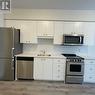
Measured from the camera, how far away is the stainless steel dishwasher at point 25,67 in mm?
6324

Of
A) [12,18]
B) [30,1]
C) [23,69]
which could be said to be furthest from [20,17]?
[23,69]

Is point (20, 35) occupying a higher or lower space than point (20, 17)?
lower

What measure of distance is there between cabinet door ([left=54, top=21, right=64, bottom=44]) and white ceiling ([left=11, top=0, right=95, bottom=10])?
0.63 metres

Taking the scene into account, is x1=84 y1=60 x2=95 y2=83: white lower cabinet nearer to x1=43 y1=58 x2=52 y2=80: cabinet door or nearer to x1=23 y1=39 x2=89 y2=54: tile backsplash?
x1=23 y1=39 x2=89 y2=54: tile backsplash

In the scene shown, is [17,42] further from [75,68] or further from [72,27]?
[75,68]

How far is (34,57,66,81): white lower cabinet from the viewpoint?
6232mm

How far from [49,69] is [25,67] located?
0.86 m

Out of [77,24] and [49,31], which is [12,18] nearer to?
[49,31]

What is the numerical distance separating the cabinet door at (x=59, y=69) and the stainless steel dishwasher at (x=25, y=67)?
0.83 m

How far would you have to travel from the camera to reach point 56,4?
20.8 ft

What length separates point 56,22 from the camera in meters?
6.68

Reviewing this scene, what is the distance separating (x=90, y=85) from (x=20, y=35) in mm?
3107

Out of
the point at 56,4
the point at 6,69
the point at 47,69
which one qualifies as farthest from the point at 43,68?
the point at 56,4

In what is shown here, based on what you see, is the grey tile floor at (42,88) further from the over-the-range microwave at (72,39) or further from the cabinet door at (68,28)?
the cabinet door at (68,28)
